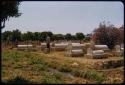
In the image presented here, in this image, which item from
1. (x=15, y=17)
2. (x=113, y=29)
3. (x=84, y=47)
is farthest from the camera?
(x=113, y=29)

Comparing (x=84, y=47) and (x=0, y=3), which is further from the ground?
(x=0, y=3)

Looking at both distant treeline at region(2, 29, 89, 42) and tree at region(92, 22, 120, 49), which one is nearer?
tree at region(92, 22, 120, 49)

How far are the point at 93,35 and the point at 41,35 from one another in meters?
26.5

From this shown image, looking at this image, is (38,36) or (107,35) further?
(38,36)

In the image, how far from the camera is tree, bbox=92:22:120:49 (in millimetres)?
35906

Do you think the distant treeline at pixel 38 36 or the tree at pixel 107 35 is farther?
the distant treeline at pixel 38 36

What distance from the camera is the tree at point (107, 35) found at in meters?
35.9

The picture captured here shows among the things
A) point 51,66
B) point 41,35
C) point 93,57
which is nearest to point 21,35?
point 41,35

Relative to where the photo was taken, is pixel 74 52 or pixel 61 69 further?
pixel 74 52

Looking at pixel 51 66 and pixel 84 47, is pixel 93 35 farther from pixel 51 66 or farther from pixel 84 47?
pixel 51 66

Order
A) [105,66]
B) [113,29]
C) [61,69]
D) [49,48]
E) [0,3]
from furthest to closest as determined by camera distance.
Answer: [113,29] → [49,48] → [105,66] → [61,69] → [0,3]

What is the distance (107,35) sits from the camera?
36156mm

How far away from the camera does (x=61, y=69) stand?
61.2 feet

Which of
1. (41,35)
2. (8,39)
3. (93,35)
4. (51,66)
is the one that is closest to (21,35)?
(41,35)
